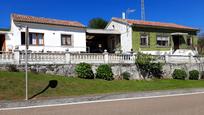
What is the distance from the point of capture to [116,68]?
24016mm

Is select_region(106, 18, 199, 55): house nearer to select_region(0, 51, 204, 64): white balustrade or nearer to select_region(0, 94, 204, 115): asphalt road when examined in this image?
select_region(0, 51, 204, 64): white balustrade

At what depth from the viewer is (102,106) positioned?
38.8 feet

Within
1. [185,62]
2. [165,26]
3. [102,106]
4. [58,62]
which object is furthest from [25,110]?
[165,26]

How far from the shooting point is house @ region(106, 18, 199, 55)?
115ft

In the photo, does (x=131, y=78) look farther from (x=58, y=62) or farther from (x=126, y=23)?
(x=126, y=23)

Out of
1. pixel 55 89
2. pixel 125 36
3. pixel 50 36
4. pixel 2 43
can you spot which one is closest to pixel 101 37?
pixel 125 36

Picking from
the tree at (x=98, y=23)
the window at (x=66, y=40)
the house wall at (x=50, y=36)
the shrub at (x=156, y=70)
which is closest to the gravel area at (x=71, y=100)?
the shrub at (x=156, y=70)

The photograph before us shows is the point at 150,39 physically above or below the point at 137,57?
above

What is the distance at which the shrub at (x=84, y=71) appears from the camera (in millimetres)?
21531

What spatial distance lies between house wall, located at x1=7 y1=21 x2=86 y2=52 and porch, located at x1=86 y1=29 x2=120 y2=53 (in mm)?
5030

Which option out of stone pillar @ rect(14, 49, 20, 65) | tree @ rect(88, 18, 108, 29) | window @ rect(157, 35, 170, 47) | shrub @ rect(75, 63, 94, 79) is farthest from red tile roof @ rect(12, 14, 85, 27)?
tree @ rect(88, 18, 108, 29)

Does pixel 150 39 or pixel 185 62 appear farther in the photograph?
pixel 150 39

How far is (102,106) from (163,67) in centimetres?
1629

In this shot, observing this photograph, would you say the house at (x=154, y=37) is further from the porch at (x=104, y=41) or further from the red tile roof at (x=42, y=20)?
the red tile roof at (x=42, y=20)
